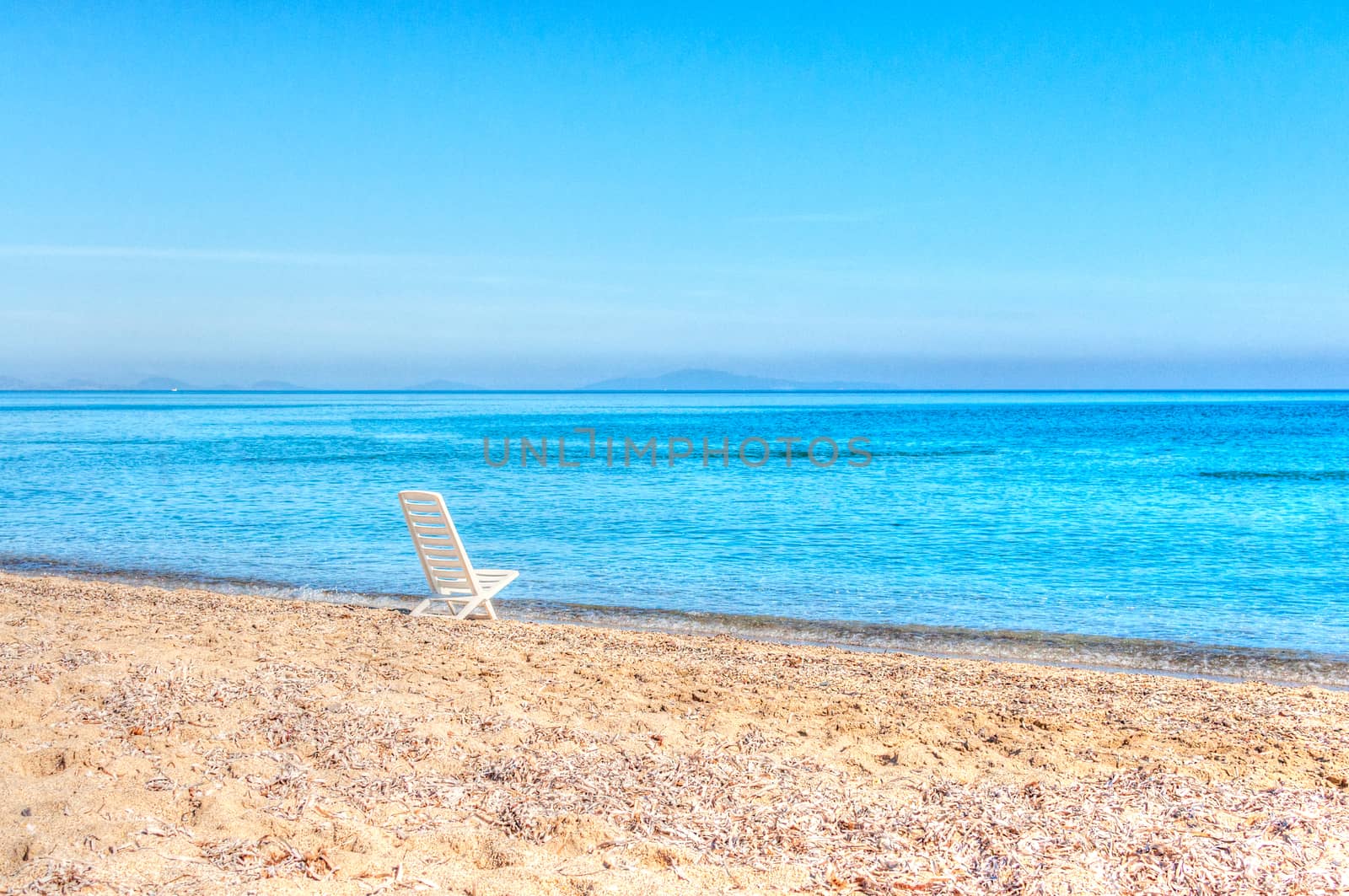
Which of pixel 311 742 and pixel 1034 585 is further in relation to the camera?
pixel 1034 585

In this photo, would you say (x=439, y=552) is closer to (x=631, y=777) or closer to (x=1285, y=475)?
(x=631, y=777)

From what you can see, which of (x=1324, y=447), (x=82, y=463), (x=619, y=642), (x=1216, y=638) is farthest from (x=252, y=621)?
(x=1324, y=447)

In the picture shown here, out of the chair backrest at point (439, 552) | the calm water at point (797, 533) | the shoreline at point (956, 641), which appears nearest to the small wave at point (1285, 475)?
the calm water at point (797, 533)

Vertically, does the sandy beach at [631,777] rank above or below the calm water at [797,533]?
above

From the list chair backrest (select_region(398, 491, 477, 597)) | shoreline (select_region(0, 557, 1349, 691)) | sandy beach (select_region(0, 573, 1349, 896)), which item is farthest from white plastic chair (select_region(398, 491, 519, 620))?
sandy beach (select_region(0, 573, 1349, 896))

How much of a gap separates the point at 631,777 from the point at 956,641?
5.30 meters

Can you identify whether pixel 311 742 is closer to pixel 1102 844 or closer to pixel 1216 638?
pixel 1102 844

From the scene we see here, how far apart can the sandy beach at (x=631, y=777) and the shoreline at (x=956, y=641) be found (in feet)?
4.82

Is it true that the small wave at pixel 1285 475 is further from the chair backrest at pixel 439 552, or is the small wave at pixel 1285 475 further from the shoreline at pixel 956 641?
the chair backrest at pixel 439 552

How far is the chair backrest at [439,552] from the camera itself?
871 centimetres

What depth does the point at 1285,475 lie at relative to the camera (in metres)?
28.1

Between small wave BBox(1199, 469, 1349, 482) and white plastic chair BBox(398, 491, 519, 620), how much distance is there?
24641 millimetres

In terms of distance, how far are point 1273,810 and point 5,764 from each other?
Result: 511 centimetres

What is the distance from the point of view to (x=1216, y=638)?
339 inches
